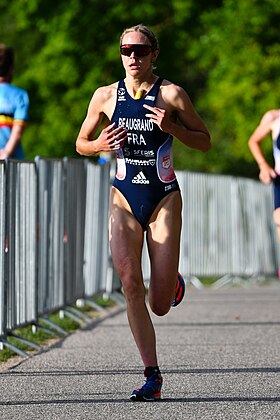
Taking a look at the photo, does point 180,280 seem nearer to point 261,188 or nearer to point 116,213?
point 116,213

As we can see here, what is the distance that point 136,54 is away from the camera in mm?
8477

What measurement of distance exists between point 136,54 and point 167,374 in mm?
2158

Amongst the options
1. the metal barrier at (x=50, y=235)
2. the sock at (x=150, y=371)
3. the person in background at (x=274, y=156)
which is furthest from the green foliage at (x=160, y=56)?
the sock at (x=150, y=371)

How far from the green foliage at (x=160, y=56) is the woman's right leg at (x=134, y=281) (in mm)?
26617

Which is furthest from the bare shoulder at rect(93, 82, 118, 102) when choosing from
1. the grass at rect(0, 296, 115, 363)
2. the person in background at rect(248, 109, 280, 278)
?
the person in background at rect(248, 109, 280, 278)

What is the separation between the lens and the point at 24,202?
11477 mm

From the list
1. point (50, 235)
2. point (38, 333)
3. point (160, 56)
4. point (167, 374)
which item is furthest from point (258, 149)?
point (160, 56)

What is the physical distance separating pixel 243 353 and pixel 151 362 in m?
2.62

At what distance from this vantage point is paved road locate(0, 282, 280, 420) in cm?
774

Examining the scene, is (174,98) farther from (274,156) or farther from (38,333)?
(274,156)

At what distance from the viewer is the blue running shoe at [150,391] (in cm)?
814

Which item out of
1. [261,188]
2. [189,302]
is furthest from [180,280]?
[261,188]

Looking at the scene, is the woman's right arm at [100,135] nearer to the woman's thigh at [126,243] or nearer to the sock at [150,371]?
the woman's thigh at [126,243]

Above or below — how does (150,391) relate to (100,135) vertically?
below
